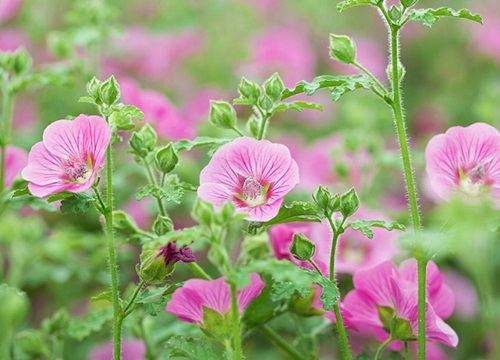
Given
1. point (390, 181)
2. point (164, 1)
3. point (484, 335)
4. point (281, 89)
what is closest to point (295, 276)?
point (281, 89)

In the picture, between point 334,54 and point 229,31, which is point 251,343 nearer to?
point 334,54

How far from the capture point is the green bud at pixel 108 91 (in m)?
1.03

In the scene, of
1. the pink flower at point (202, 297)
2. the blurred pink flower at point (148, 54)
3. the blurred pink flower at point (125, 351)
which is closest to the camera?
the pink flower at point (202, 297)

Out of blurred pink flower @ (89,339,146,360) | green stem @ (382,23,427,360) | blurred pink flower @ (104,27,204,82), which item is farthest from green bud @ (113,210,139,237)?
blurred pink flower @ (104,27,204,82)

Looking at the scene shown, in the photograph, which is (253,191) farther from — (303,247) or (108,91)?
(108,91)

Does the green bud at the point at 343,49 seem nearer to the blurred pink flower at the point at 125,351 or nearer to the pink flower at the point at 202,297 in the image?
the pink flower at the point at 202,297

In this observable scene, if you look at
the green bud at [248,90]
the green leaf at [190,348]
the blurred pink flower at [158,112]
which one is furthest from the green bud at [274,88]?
the blurred pink flower at [158,112]

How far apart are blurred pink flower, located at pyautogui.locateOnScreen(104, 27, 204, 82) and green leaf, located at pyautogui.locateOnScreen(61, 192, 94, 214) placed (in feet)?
4.57

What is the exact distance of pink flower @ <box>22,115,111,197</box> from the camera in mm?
1039

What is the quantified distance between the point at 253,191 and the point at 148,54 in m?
1.53

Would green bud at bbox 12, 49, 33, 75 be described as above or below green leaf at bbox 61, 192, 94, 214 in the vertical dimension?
above

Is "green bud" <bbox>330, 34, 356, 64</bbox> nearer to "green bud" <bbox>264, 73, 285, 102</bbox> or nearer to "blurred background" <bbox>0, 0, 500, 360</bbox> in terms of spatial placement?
"green bud" <bbox>264, 73, 285, 102</bbox>

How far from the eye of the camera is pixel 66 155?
1090 millimetres

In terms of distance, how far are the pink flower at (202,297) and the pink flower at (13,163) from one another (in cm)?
47
